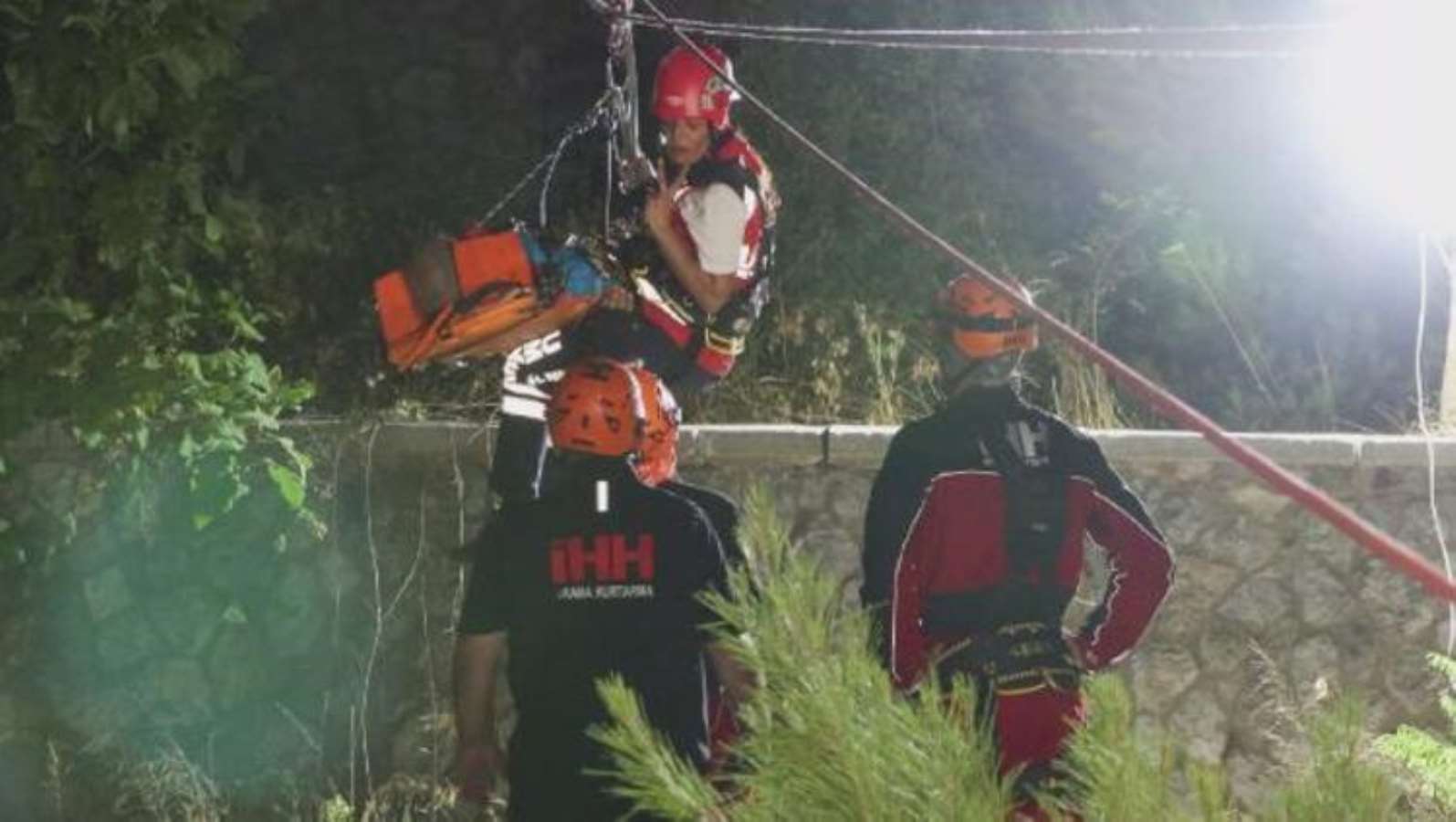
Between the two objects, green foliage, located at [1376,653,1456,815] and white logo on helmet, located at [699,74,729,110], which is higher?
white logo on helmet, located at [699,74,729,110]

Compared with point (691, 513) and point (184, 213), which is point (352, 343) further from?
point (691, 513)

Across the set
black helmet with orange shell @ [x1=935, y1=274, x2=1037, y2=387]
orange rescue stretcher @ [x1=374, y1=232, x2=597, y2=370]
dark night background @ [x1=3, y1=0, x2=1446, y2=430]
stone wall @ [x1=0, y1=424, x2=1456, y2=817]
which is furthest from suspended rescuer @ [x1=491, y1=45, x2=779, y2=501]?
dark night background @ [x1=3, y1=0, x2=1446, y2=430]

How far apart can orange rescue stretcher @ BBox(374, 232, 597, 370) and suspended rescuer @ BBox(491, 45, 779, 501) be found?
311 millimetres

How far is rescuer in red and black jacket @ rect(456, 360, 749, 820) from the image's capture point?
4.89 metres

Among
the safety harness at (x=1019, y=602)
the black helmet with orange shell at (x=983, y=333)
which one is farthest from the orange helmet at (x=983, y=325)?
the safety harness at (x=1019, y=602)

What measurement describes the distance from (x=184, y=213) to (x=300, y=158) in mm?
3175

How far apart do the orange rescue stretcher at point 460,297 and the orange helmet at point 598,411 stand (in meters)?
0.42

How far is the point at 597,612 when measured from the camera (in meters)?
4.88

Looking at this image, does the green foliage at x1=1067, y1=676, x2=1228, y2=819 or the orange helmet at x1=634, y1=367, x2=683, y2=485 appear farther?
the orange helmet at x1=634, y1=367, x2=683, y2=485

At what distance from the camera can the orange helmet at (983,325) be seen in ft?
17.2

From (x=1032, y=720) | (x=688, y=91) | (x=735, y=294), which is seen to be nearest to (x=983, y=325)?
(x=1032, y=720)

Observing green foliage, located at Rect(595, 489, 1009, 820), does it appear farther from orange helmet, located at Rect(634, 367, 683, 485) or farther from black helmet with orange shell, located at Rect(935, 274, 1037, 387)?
black helmet with orange shell, located at Rect(935, 274, 1037, 387)

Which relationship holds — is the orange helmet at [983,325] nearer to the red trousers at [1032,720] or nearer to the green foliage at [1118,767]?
the red trousers at [1032,720]

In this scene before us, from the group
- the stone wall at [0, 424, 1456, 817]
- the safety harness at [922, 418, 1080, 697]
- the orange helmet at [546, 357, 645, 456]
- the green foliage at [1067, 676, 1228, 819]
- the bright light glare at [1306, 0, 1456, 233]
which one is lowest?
the stone wall at [0, 424, 1456, 817]
